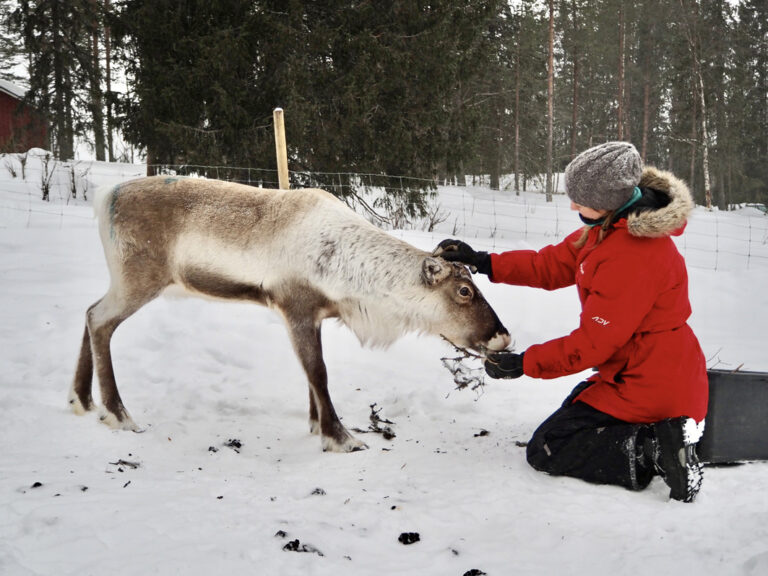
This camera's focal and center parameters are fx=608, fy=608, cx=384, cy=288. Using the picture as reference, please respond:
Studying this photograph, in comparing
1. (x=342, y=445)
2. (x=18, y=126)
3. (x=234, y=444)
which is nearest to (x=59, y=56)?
(x=18, y=126)

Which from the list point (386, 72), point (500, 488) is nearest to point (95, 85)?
point (386, 72)

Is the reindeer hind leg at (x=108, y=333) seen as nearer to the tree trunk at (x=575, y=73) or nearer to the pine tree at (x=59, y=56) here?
the pine tree at (x=59, y=56)

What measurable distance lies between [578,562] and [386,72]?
982 centimetres

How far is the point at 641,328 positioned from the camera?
2.68 meters

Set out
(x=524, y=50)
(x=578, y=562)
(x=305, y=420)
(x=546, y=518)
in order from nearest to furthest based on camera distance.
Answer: (x=578, y=562) → (x=546, y=518) → (x=305, y=420) → (x=524, y=50)

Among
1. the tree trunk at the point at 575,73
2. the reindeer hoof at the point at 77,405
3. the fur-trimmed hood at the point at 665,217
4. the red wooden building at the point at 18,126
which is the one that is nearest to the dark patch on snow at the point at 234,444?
the reindeer hoof at the point at 77,405

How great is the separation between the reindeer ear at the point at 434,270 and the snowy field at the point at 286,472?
91 centimetres

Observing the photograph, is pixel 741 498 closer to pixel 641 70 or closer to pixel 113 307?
pixel 113 307

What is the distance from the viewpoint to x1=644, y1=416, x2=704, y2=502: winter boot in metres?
2.49

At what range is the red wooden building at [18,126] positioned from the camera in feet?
58.1

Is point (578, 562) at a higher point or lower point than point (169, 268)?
lower

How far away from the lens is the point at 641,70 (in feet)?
96.6

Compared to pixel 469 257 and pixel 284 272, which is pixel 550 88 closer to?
pixel 469 257

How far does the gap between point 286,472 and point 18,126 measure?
21495 millimetres
